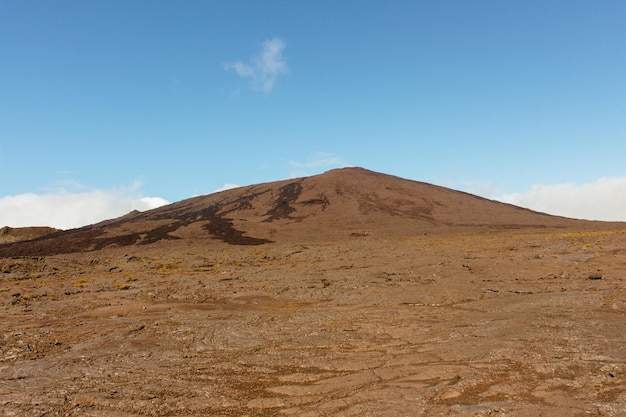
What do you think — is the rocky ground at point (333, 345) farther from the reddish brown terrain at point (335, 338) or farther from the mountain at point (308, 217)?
the mountain at point (308, 217)

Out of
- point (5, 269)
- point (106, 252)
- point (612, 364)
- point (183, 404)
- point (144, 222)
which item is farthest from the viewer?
point (144, 222)

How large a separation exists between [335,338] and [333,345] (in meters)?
0.66

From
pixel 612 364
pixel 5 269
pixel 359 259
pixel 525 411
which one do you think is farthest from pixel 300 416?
pixel 5 269

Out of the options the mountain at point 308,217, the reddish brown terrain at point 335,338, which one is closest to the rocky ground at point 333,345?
the reddish brown terrain at point 335,338

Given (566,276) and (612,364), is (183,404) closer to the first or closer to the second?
(612,364)

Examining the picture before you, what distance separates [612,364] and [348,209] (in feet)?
208

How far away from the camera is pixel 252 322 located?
14.3 meters

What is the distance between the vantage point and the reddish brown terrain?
7688 mm

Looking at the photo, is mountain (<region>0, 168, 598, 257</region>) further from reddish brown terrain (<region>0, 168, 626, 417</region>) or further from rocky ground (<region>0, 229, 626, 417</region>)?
rocky ground (<region>0, 229, 626, 417</region>)

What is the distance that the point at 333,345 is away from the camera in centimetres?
1123

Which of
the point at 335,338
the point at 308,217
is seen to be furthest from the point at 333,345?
the point at 308,217

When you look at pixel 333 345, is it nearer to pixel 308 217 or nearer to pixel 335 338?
pixel 335 338

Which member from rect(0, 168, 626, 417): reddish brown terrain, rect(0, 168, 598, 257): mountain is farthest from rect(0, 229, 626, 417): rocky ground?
rect(0, 168, 598, 257): mountain

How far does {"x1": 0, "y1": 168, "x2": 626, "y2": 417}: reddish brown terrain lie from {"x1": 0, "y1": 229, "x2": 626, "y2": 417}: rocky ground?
50 mm
